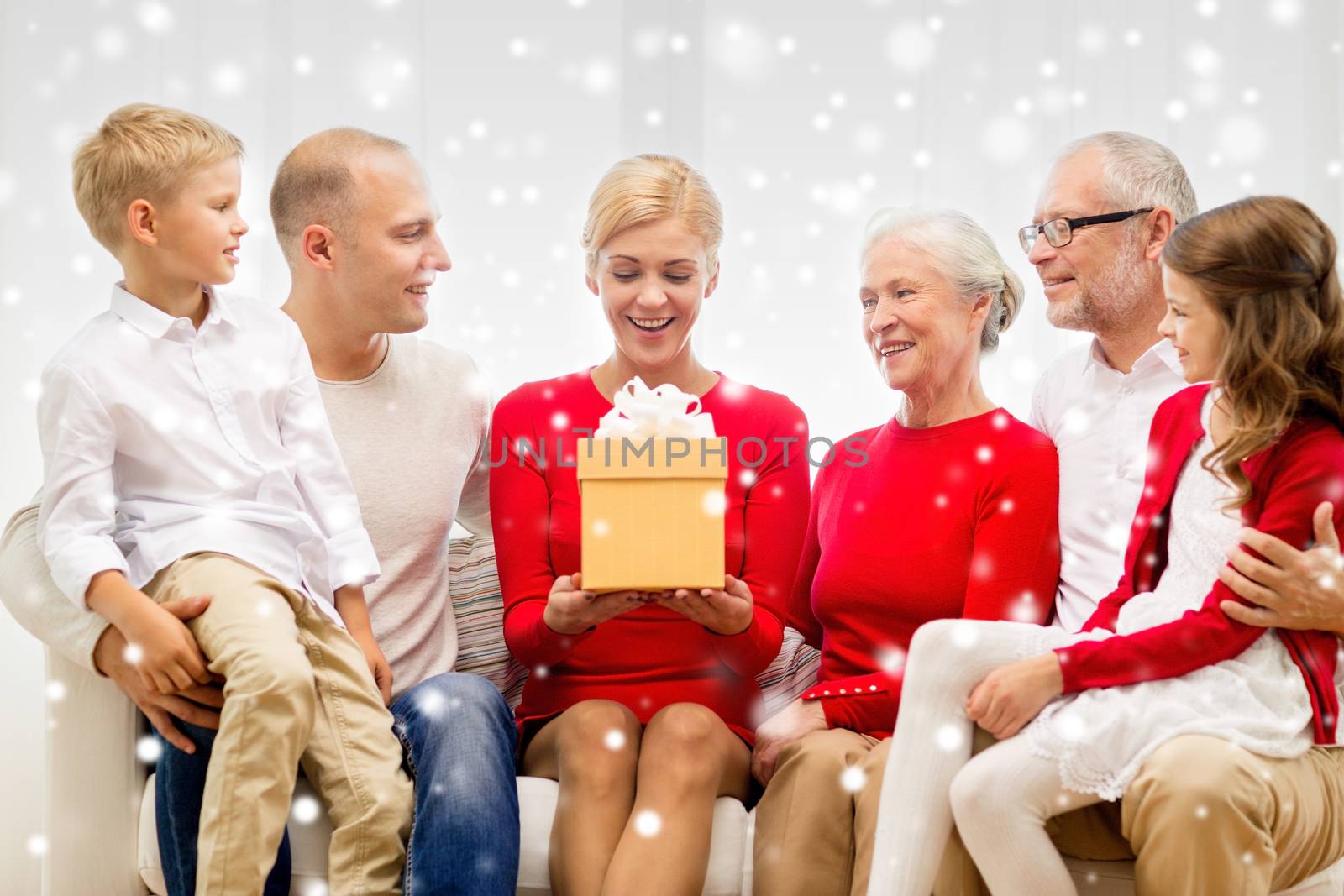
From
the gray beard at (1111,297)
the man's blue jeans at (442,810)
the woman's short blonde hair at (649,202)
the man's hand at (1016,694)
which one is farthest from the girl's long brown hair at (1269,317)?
the man's blue jeans at (442,810)

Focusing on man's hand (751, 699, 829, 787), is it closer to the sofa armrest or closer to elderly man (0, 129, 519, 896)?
elderly man (0, 129, 519, 896)

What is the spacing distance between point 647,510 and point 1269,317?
843mm

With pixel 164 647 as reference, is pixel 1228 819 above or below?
below

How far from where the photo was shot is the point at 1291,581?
1.53 meters

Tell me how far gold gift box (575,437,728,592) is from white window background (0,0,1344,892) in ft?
3.73

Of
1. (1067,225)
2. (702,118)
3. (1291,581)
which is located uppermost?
(702,118)

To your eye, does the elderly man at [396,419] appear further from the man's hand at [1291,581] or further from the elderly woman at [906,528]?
the man's hand at [1291,581]

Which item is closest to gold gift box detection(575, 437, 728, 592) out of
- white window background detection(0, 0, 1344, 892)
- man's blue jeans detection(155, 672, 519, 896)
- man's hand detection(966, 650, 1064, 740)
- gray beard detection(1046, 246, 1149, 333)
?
man's blue jeans detection(155, 672, 519, 896)

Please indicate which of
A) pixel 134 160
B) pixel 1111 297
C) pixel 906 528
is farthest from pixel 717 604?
pixel 134 160

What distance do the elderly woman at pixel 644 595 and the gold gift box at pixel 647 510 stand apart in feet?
0.28

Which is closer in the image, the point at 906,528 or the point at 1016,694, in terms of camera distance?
the point at 1016,694

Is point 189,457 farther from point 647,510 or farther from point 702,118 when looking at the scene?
point 702,118

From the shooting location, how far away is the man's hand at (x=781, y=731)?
6.18 feet

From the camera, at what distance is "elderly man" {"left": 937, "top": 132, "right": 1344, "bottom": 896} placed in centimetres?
145
